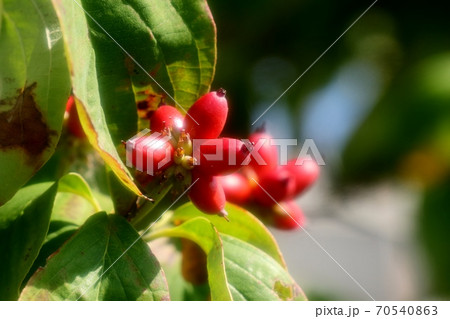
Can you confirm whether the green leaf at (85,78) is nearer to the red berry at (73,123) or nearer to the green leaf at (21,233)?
the green leaf at (21,233)

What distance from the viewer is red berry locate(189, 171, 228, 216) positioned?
0.89 meters

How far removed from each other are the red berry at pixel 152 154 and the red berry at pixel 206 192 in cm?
5

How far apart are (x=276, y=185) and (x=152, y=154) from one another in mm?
455

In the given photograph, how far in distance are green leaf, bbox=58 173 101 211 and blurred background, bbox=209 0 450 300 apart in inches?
24.7

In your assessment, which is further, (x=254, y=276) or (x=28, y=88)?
(x=254, y=276)

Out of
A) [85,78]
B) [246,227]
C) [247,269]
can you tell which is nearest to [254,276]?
[247,269]

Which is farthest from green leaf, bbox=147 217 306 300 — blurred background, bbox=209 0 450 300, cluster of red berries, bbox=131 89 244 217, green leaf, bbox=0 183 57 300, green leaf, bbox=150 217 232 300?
blurred background, bbox=209 0 450 300

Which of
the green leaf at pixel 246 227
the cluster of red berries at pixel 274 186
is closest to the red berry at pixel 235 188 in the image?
the cluster of red berries at pixel 274 186

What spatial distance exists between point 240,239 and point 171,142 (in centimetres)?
32

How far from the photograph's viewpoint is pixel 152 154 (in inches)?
33.0

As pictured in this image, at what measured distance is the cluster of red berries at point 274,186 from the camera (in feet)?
4.02

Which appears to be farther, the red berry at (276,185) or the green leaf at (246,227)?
the red berry at (276,185)

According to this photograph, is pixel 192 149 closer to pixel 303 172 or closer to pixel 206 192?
pixel 206 192
